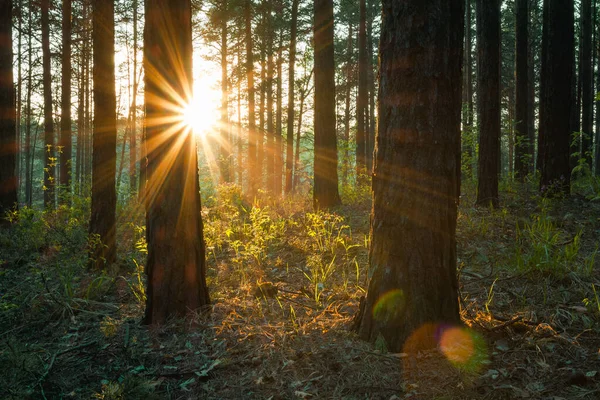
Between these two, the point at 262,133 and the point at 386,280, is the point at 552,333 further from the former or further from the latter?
the point at 262,133

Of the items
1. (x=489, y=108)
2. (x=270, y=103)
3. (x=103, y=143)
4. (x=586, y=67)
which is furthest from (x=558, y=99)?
(x=270, y=103)

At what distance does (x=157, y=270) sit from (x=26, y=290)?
2.88 metres

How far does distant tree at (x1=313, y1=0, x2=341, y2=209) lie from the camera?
9.11 metres

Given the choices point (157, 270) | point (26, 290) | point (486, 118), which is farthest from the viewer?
point (486, 118)

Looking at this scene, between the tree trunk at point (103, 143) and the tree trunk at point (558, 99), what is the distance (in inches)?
340

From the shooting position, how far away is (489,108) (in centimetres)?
820

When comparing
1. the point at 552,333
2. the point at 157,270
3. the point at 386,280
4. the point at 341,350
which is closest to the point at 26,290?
the point at 157,270

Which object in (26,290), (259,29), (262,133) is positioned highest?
(259,29)

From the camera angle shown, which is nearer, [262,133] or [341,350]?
[341,350]

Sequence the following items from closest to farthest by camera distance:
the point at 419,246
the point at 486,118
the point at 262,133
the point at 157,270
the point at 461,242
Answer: the point at 419,246
the point at 157,270
the point at 461,242
the point at 486,118
the point at 262,133

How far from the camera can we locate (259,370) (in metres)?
2.87

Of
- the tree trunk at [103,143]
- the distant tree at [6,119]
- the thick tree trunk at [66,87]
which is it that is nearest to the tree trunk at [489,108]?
the tree trunk at [103,143]

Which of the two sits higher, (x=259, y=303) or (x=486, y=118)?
(x=486, y=118)

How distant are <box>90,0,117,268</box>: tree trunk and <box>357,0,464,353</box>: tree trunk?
498 centimetres
